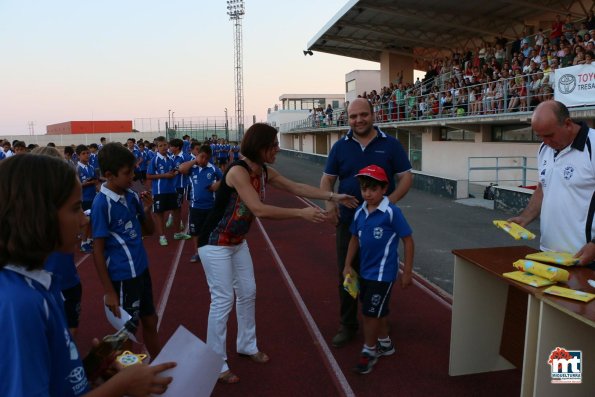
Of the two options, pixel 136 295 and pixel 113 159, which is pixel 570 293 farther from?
pixel 113 159

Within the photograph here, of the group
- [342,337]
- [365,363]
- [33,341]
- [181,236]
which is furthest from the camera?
[181,236]

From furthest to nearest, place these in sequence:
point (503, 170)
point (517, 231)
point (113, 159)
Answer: point (503, 170)
point (113, 159)
point (517, 231)

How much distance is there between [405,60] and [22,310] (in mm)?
30380

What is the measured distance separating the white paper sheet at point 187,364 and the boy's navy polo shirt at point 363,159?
268 cm

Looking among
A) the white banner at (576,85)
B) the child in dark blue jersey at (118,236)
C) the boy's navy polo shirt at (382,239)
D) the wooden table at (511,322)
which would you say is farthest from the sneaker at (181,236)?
the white banner at (576,85)

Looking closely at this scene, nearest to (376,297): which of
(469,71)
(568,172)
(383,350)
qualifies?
(383,350)

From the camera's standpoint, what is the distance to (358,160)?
422 centimetres

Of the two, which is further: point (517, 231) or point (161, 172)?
point (161, 172)

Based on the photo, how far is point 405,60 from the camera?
95.8 feet

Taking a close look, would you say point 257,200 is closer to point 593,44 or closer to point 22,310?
point 22,310

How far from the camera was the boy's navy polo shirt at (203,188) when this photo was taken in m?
7.57

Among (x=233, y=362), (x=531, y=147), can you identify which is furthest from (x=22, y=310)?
(x=531, y=147)

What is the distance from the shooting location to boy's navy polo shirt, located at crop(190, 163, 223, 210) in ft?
24.8

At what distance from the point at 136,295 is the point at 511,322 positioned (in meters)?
3.00
